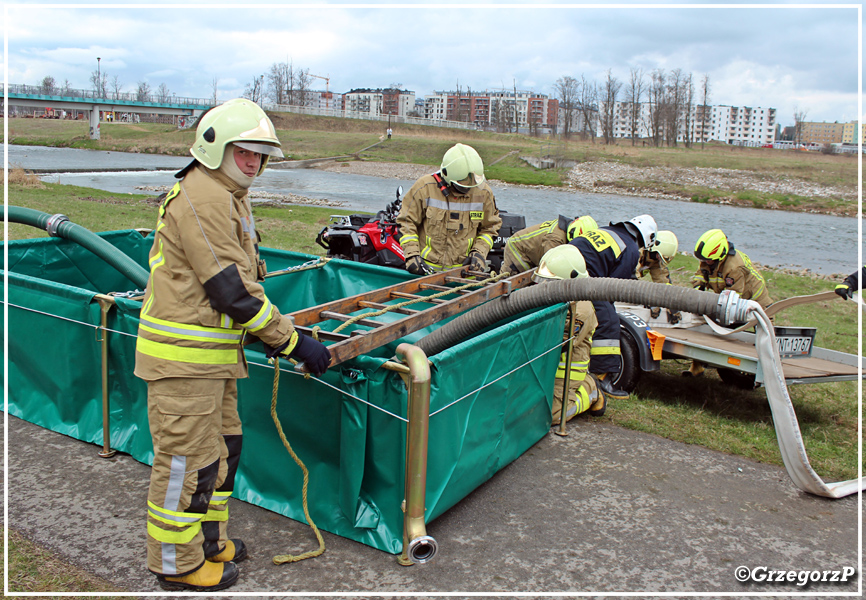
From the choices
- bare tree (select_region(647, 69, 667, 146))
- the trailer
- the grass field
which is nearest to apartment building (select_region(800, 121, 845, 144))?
bare tree (select_region(647, 69, 667, 146))

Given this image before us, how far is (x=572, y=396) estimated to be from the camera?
5.07 meters

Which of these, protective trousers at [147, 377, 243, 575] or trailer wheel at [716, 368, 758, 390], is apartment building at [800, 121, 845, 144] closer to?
trailer wheel at [716, 368, 758, 390]

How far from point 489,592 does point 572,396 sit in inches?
90.6

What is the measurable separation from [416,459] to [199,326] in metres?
1.14

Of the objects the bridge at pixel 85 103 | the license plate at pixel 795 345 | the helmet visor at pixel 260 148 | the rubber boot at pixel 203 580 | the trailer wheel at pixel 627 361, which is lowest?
the rubber boot at pixel 203 580

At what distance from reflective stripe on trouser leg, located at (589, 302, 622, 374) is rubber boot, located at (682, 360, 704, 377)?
127 centimetres

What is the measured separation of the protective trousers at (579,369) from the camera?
498 centimetres

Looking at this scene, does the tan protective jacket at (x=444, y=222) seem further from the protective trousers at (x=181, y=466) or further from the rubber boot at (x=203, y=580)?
the rubber boot at (x=203, y=580)

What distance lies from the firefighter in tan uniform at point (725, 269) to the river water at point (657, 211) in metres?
10.2

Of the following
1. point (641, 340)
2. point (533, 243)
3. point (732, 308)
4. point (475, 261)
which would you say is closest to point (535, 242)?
point (533, 243)

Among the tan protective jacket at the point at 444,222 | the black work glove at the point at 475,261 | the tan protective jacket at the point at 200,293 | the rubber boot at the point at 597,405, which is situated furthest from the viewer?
the tan protective jacket at the point at 444,222

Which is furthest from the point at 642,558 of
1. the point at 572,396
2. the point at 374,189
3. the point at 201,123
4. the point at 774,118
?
the point at 774,118

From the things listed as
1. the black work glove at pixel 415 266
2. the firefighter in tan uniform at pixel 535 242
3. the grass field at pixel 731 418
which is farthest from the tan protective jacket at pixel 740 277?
the black work glove at pixel 415 266

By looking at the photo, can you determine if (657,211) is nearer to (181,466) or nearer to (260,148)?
(260,148)
